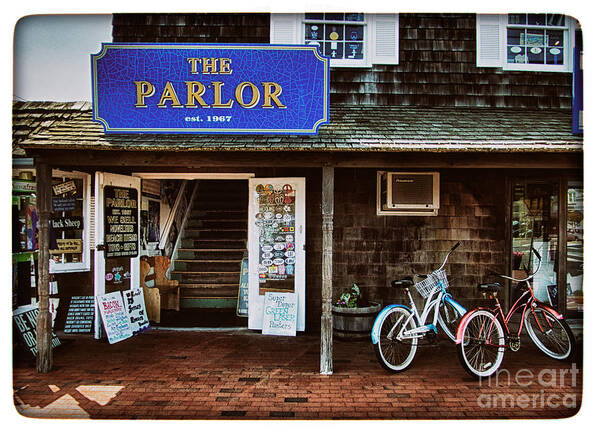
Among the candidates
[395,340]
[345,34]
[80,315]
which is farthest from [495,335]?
[80,315]

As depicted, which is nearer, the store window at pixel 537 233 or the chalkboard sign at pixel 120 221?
the chalkboard sign at pixel 120 221

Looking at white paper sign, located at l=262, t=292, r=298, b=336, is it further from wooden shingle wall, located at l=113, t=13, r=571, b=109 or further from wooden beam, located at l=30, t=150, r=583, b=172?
wooden shingle wall, located at l=113, t=13, r=571, b=109

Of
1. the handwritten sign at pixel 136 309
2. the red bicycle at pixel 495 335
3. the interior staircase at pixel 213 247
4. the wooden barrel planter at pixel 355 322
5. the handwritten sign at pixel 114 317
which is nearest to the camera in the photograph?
the red bicycle at pixel 495 335

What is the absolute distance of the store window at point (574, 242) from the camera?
650 cm

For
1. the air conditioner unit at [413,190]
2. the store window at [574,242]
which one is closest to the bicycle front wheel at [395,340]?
the air conditioner unit at [413,190]

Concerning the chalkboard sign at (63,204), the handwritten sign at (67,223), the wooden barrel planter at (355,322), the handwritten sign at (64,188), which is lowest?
the wooden barrel planter at (355,322)

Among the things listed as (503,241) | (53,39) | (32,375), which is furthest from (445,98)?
(32,375)

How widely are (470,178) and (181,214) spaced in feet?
19.1

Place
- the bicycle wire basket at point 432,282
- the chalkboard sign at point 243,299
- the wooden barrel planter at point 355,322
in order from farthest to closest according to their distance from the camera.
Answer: the chalkboard sign at point 243,299 < the wooden barrel planter at point 355,322 < the bicycle wire basket at point 432,282

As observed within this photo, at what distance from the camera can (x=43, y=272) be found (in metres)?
5.17

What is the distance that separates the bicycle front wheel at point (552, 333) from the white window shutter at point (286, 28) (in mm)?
5009

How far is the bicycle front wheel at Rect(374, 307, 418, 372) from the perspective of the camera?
495 cm

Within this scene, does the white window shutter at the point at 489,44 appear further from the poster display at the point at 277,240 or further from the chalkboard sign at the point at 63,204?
the chalkboard sign at the point at 63,204

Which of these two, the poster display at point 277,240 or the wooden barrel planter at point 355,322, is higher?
the poster display at point 277,240
